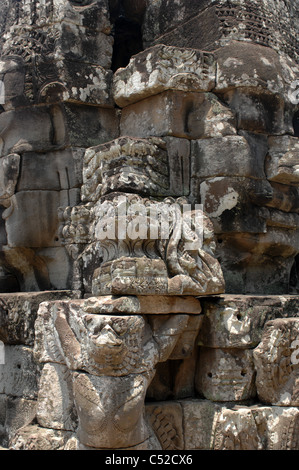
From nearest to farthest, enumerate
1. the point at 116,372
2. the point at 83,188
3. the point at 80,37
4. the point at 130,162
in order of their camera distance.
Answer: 1. the point at 116,372
2. the point at 130,162
3. the point at 83,188
4. the point at 80,37

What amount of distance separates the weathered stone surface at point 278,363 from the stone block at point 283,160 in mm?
1359

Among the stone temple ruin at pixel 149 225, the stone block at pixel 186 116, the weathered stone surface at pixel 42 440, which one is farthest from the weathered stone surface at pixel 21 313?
the stone block at pixel 186 116

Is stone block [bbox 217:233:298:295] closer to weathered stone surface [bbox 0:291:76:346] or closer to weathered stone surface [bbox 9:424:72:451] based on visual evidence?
weathered stone surface [bbox 0:291:76:346]

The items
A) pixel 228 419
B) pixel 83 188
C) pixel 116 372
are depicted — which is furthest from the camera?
pixel 83 188

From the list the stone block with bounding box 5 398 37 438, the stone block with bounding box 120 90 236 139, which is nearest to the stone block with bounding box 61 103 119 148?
the stone block with bounding box 120 90 236 139

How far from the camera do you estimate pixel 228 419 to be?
4555 millimetres

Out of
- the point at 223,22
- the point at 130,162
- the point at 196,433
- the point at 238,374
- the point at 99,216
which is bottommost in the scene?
the point at 196,433

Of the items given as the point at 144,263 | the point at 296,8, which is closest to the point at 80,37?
the point at 296,8

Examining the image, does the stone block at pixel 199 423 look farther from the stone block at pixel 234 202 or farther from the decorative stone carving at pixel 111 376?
the stone block at pixel 234 202

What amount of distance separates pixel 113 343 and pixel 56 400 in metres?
0.99

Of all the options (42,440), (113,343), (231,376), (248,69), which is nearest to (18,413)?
(42,440)

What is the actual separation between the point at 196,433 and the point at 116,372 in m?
1.02

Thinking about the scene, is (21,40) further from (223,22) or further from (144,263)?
(144,263)

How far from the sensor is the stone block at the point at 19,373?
17.1 ft
